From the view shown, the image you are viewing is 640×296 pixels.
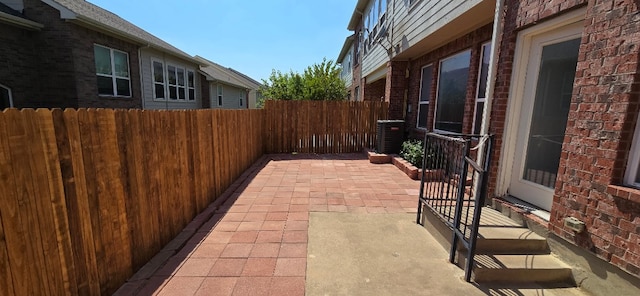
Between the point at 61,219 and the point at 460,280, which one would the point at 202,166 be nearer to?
the point at 61,219

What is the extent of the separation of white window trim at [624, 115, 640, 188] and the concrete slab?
3.41 feet

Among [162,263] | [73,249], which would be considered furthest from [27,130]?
[162,263]

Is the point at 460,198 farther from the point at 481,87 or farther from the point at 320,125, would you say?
the point at 320,125

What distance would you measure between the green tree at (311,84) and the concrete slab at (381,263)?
1201 centimetres

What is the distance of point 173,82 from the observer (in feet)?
44.9

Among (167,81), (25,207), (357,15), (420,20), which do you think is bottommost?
(25,207)

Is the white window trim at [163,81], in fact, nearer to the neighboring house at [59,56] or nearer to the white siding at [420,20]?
the neighboring house at [59,56]

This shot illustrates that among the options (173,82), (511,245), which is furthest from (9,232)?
(173,82)

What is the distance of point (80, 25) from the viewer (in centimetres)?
834

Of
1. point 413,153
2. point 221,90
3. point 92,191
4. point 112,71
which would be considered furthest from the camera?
point 221,90

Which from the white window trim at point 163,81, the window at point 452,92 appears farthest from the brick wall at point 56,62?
the window at point 452,92

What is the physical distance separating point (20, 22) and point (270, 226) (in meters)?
9.42

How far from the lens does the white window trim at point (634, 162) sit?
2.19 m

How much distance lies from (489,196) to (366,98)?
10.5 meters
